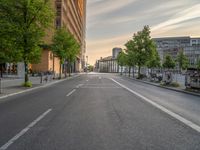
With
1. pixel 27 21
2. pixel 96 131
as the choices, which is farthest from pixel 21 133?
pixel 27 21

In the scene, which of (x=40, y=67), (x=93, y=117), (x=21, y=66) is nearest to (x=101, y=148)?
(x=93, y=117)

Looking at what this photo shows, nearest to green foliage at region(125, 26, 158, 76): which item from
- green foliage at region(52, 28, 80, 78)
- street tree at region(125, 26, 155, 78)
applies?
street tree at region(125, 26, 155, 78)

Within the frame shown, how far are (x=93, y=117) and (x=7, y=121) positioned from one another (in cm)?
273

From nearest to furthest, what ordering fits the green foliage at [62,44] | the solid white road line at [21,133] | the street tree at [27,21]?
the solid white road line at [21,133] < the street tree at [27,21] < the green foliage at [62,44]

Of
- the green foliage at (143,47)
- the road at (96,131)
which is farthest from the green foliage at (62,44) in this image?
the road at (96,131)

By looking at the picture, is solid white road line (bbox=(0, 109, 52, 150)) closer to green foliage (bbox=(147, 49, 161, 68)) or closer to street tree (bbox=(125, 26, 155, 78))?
street tree (bbox=(125, 26, 155, 78))

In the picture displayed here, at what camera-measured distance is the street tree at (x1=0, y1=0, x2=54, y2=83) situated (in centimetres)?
2112

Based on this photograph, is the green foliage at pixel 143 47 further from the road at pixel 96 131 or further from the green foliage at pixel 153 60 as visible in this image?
the road at pixel 96 131

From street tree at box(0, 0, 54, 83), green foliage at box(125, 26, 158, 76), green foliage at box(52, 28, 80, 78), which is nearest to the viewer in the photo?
street tree at box(0, 0, 54, 83)

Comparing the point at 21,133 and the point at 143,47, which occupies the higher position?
the point at 143,47

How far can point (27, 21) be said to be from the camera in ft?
73.9

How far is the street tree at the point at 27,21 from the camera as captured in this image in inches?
832

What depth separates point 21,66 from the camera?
44.0 m

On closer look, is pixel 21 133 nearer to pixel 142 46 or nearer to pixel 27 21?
pixel 27 21
